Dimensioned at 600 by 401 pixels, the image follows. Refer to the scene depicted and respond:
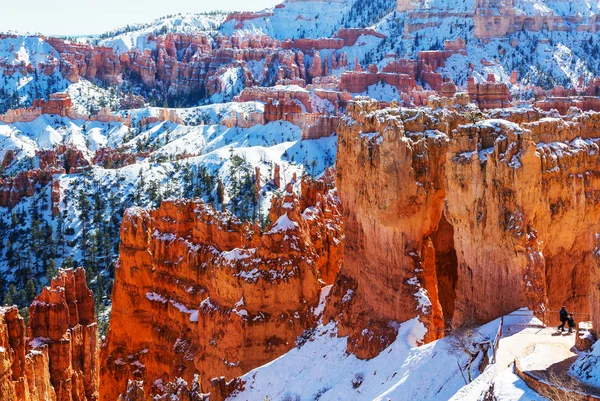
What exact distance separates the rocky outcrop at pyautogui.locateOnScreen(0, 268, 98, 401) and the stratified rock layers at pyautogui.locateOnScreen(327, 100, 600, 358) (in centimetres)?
1035

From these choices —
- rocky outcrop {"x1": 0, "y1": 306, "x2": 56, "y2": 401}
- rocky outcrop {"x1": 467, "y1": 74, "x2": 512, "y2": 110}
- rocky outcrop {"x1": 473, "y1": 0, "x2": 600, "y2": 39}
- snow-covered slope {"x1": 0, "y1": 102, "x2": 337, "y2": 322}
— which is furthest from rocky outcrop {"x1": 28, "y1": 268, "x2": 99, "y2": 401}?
rocky outcrop {"x1": 473, "y1": 0, "x2": 600, "y2": 39}

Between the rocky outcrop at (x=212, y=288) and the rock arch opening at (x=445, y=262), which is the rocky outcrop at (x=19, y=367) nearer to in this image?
the rocky outcrop at (x=212, y=288)

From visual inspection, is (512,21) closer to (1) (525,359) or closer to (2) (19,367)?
(2) (19,367)

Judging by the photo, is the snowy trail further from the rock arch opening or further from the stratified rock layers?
the rock arch opening

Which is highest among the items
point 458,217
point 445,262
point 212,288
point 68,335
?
point 458,217

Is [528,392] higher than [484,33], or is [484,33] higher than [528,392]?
Answer: [528,392]

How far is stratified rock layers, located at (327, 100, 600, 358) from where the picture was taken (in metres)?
22.1

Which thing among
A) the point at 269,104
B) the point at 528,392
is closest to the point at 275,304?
the point at 528,392

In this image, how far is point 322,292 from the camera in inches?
1320

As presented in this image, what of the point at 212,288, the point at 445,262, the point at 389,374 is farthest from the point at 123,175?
the point at 389,374

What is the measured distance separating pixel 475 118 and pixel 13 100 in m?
154

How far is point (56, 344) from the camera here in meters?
33.8

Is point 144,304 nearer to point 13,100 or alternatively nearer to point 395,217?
point 395,217

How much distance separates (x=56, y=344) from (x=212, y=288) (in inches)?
Result: 252
